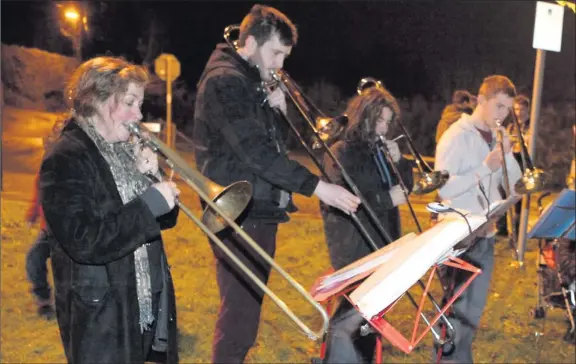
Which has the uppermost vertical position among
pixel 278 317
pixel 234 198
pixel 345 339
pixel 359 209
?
pixel 234 198

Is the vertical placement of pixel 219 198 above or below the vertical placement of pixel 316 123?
below

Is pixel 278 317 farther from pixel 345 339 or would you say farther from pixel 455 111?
pixel 455 111

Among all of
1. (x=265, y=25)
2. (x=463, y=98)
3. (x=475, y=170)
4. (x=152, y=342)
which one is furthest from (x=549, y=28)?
(x=152, y=342)

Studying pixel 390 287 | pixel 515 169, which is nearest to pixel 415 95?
pixel 515 169

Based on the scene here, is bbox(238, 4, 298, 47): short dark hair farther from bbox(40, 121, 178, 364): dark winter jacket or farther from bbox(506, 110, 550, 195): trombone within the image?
bbox(506, 110, 550, 195): trombone

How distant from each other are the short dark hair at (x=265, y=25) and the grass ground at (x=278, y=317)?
211 cm

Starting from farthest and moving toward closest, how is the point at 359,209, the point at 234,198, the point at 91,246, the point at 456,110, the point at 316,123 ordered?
1. the point at 456,110
2. the point at 316,123
3. the point at 359,209
4. the point at 234,198
5. the point at 91,246

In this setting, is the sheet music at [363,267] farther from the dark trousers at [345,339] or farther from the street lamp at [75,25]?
the street lamp at [75,25]

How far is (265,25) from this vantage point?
2.86m

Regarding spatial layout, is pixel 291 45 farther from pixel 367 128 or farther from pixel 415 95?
pixel 415 95

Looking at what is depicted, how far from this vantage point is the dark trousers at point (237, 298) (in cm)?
296

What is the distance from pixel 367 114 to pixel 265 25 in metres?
0.77

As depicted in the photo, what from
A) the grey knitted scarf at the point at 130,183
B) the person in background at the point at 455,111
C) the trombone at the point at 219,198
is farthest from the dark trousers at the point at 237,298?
the person in background at the point at 455,111

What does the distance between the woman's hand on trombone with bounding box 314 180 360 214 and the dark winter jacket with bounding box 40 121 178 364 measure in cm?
93
